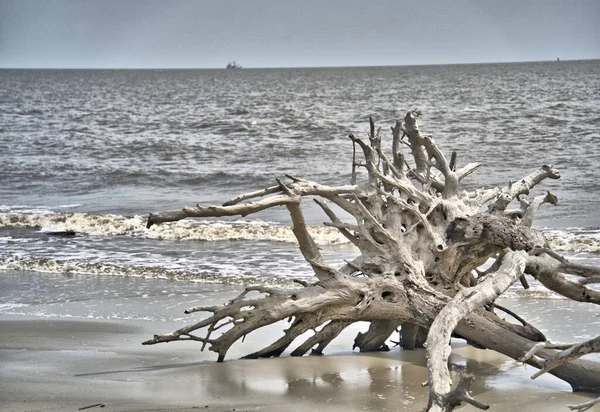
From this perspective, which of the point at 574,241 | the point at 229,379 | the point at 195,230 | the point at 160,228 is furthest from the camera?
the point at 160,228

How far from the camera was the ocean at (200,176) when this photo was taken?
1037 centimetres

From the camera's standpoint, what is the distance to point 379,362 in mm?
5992

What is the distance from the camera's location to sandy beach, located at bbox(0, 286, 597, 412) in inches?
194

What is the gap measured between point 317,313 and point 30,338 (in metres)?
2.39

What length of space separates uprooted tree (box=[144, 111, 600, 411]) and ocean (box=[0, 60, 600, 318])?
102 inches

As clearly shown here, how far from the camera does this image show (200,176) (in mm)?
21062

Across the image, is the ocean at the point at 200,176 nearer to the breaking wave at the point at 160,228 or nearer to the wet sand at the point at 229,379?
the breaking wave at the point at 160,228

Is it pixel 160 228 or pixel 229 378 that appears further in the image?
pixel 160 228

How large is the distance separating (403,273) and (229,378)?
4.51 ft

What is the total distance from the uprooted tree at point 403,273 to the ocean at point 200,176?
2.59 metres

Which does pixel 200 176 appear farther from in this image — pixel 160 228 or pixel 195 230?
pixel 195 230

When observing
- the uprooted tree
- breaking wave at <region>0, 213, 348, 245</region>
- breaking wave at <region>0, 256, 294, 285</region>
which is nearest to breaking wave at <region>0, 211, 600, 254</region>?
breaking wave at <region>0, 213, 348, 245</region>

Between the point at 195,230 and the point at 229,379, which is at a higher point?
the point at 229,379

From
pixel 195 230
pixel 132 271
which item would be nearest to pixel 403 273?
pixel 132 271
